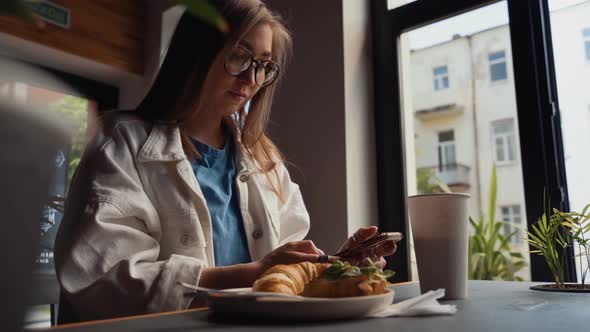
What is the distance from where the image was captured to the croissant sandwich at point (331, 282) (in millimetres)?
553

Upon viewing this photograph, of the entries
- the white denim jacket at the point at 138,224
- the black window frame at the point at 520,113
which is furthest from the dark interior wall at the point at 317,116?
the white denim jacket at the point at 138,224

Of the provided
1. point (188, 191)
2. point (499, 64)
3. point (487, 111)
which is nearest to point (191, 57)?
point (188, 191)

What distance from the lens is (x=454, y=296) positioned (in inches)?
30.0

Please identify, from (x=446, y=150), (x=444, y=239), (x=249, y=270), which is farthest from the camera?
(x=446, y=150)

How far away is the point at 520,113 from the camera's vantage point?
1.80m

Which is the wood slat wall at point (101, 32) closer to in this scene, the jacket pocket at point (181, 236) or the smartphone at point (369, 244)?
the jacket pocket at point (181, 236)

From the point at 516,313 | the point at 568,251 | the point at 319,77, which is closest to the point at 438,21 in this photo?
the point at 319,77

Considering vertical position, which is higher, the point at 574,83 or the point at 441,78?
the point at 441,78

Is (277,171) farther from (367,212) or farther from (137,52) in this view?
(137,52)

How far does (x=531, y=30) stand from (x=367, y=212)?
98cm

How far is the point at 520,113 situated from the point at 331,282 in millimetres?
1501

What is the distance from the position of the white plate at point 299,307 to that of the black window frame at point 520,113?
1.34 m

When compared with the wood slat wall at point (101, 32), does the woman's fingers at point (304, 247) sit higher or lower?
lower

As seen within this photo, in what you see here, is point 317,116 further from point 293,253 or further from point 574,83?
point 293,253
